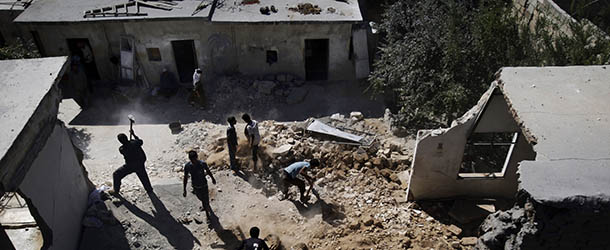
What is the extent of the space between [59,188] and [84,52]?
8.18 meters

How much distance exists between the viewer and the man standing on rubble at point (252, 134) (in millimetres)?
9234

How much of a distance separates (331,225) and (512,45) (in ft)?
19.1

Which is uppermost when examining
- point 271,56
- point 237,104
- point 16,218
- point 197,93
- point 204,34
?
point 204,34

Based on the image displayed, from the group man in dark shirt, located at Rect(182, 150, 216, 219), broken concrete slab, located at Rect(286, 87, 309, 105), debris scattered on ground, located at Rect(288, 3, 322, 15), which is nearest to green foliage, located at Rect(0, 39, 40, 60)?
man in dark shirt, located at Rect(182, 150, 216, 219)

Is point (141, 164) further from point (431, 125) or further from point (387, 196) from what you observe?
point (431, 125)

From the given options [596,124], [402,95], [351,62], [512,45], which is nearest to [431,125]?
[402,95]

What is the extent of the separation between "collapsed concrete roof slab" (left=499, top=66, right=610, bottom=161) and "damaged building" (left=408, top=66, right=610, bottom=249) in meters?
0.01

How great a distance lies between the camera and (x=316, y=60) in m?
15.2

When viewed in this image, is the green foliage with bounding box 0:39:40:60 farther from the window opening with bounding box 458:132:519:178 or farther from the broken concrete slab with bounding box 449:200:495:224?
the window opening with bounding box 458:132:519:178

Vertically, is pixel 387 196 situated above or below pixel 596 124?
below

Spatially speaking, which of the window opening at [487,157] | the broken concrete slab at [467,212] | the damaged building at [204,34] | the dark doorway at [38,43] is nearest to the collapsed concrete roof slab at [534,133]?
the broken concrete slab at [467,212]

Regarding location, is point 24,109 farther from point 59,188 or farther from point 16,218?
point 16,218

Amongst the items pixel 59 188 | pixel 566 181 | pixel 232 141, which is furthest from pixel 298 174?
pixel 566 181

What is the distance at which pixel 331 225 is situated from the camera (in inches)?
321
